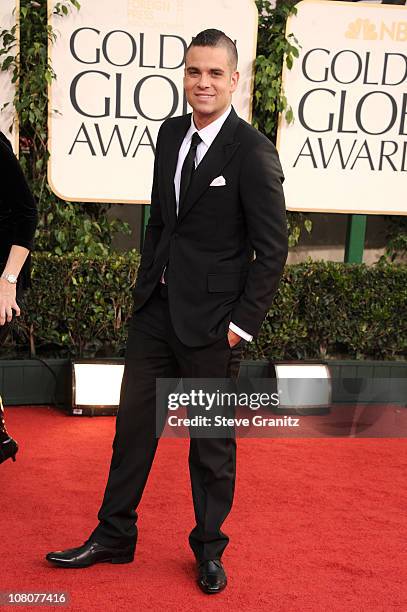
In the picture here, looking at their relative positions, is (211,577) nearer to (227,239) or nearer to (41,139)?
(227,239)

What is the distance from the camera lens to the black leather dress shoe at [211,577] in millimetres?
2572

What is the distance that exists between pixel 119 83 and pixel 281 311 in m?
1.79

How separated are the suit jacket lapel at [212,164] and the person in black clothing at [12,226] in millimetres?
650

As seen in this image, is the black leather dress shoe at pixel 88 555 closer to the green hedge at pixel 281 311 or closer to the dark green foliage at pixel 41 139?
the green hedge at pixel 281 311

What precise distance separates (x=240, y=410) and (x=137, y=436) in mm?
2505

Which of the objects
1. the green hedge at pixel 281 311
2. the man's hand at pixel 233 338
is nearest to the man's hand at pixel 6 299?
the man's hand at pixel 233 338

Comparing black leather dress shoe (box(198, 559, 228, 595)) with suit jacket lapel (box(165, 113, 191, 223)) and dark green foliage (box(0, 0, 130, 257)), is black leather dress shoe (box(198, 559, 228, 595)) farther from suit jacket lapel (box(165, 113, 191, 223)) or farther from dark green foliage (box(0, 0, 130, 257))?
dark green foliage (box(0, 0, 130, 257))

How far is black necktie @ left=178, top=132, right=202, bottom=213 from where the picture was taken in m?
2.52

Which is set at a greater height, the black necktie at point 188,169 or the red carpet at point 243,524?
the black necktie at point 188,169

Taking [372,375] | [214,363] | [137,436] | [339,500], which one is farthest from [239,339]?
[372,375]

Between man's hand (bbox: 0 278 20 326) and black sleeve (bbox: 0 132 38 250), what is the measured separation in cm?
16

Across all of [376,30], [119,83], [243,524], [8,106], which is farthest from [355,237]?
[243,524]

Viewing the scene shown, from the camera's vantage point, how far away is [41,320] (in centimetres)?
482

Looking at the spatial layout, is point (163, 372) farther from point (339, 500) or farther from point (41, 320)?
point (41, 320)
